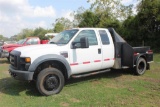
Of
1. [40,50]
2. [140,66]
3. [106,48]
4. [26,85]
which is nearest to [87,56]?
[106,48]

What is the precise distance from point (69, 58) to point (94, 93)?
1.30 meters

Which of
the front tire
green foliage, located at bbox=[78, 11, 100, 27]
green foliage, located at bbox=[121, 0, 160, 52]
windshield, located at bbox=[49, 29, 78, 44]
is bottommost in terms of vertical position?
the front tire

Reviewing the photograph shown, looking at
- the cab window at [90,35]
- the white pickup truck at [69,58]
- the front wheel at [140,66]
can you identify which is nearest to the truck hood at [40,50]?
the white pickup truck at [69,58]

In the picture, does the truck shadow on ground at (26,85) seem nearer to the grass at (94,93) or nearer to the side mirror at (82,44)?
the grass at (94,93)

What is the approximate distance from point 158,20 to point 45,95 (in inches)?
570

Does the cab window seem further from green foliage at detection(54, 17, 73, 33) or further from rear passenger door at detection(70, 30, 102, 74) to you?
green foliage at detection(54, 17, 73, 33)

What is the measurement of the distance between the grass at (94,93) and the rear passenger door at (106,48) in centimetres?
68

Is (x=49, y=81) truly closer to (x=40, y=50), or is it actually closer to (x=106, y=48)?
(x=40, y=50)

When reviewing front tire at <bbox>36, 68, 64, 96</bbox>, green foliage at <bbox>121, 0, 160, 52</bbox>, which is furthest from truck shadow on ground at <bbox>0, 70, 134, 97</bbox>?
green foliage at <bbox>121, 0, 160, 52</bbox>

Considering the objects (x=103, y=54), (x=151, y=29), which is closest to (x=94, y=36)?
(x=103, y=54)

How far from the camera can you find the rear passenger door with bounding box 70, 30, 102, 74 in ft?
21.1

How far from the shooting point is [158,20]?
17.5 m

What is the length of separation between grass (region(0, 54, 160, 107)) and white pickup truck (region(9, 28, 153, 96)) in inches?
15.9

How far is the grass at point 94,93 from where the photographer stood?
5.25 metres
